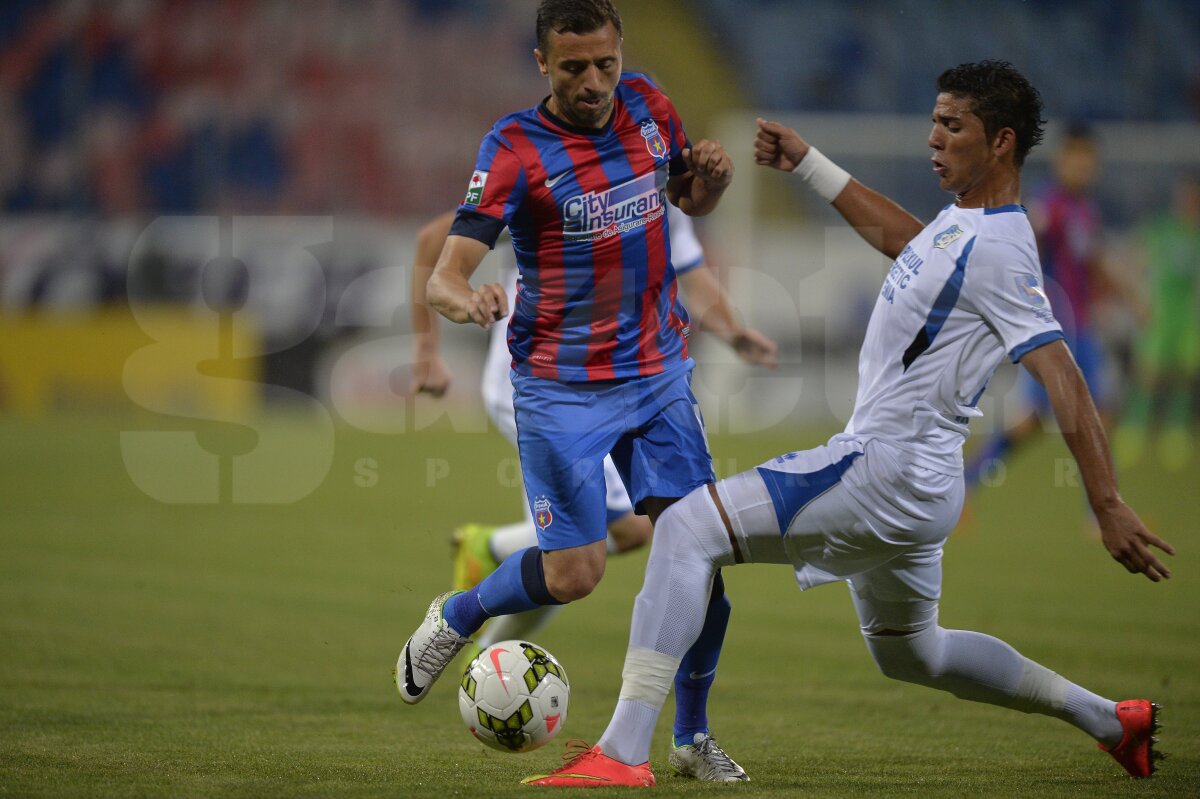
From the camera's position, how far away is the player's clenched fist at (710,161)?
4324 millimetres

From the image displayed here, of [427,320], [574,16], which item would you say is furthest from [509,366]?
[574,16]

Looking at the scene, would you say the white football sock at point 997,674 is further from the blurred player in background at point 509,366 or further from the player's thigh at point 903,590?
the blurred player in background at point 509,366

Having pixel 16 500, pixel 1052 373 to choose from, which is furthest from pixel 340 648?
pixel 16 500

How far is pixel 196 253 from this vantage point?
59.6 feet

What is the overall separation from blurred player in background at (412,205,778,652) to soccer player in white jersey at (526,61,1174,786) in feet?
4.36

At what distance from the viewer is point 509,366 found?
5.69m

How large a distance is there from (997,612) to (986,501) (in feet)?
16.1

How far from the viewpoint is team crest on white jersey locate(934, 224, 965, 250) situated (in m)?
3.88

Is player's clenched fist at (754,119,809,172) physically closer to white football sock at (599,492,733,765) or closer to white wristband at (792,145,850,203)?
white wristband at (792,145,850,203)

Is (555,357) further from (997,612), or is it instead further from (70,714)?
(997,612)

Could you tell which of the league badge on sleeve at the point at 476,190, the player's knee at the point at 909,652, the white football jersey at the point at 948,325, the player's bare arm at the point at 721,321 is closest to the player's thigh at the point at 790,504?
the white football jersey at the point at 948,325

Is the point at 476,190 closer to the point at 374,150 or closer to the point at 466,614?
the point at 466,614

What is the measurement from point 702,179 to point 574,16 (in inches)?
27.3

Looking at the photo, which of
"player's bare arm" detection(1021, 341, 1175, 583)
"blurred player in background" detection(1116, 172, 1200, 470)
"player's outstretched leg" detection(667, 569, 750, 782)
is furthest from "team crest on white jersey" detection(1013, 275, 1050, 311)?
"blurred player in background" detection(1116, 172, 1200, 470)
